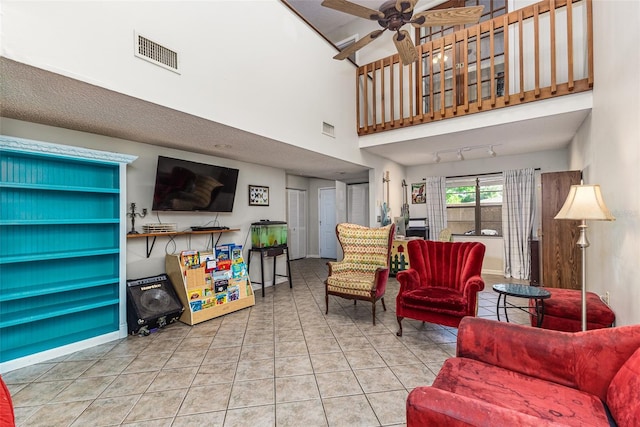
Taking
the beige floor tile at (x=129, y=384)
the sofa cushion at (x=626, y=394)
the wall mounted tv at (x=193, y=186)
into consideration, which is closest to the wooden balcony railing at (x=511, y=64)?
the wall mounted tv at (x=193, y=186)

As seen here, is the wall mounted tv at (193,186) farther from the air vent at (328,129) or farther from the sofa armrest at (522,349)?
the sofa armrest at (522,349)

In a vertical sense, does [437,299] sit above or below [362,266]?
below

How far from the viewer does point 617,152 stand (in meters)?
2.20

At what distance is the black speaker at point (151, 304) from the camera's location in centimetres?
299

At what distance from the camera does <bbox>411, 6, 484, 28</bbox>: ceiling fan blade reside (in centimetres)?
257

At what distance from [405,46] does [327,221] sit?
5.32 meters

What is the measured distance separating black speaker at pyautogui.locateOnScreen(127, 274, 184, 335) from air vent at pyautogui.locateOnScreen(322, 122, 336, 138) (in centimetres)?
289

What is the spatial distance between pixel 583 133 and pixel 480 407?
4178 millimetres

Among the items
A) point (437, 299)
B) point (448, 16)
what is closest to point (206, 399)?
point (437, 299)

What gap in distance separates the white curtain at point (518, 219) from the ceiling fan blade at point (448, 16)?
3.75 meters

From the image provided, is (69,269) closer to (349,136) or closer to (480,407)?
(480,407)

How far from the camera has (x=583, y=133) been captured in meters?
3.57

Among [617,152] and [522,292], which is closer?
[617,152]

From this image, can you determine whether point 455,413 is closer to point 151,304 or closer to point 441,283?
point 441,283
